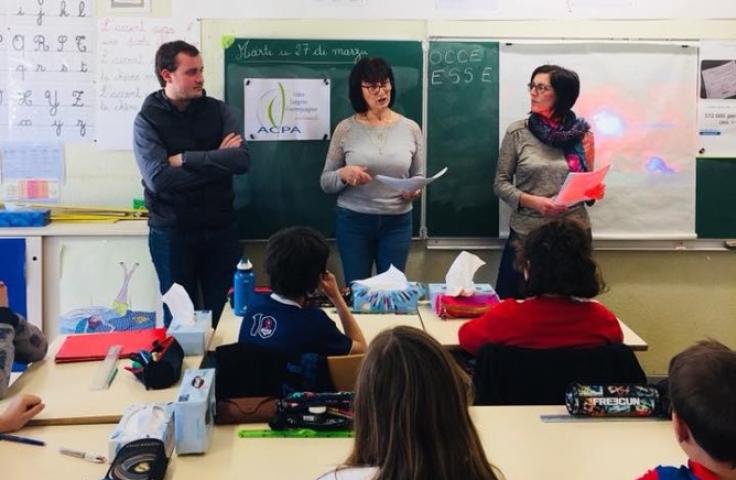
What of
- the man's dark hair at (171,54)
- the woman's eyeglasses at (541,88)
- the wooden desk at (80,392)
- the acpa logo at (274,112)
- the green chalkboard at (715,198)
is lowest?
the wooden desk at (80,392)

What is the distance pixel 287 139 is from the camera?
13.3 feet

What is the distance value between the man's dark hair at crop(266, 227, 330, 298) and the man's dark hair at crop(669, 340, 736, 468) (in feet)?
3.90

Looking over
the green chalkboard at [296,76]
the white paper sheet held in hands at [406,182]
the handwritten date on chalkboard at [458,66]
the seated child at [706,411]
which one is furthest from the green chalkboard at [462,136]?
the seated child at [706,411]

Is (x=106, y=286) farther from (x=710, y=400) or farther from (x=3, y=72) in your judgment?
(x=710, y=400)

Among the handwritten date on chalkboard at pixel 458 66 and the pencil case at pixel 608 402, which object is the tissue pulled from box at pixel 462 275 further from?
the handwritten date on chalkboard at pixel 458 66

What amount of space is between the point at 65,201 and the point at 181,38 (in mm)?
1040

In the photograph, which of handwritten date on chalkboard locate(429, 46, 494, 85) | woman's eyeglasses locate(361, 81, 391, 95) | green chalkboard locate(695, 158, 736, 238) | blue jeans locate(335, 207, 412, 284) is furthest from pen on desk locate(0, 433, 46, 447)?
green chalkboard locate(695, 158, 736, 238)

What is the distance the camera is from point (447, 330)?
2775 millimetres

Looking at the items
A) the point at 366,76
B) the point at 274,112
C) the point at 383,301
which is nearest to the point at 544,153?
the point at 366,76

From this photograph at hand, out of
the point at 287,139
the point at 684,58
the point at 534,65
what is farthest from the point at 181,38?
the point at 684,58

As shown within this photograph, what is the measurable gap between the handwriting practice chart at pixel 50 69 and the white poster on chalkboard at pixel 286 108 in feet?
2.70

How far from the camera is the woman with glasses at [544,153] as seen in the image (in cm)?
367

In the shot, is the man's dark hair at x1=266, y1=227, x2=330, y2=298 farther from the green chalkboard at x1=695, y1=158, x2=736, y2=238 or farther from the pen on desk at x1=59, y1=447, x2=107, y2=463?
the green chalkboard at x1=695, y1=158, x2=736, y2=238

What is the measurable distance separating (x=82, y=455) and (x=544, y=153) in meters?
2.64
